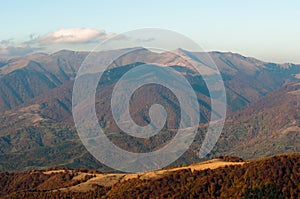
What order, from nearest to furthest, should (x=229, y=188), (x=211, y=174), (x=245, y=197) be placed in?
(x=245, y=197) < (x=229, y=188) < (x=211, y=174)

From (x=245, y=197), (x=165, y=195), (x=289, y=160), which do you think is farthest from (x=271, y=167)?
(x=165, y=195)

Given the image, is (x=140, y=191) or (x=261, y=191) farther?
(x=140, y=191)

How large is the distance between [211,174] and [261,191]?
89.2 ft

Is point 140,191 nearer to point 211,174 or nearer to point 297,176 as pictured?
point 211,174

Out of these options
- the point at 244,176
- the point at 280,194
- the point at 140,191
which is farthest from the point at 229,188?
the point at 140,191

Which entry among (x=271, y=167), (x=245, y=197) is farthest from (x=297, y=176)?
(x=245, y=197)

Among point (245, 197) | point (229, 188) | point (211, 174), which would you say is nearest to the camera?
point (245, 197)

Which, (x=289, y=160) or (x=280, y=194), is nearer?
(x=280, y=194)

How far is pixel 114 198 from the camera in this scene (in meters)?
200

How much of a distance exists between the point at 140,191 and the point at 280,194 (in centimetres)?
5449

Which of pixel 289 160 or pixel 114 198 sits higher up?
pixel 289 160

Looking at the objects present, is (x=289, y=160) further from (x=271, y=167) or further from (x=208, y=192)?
(x=208, y=192)

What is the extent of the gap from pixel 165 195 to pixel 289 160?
50.4 meters

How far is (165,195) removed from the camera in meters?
190
